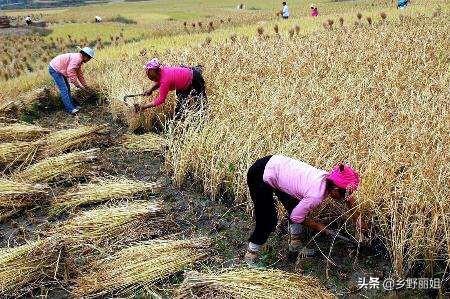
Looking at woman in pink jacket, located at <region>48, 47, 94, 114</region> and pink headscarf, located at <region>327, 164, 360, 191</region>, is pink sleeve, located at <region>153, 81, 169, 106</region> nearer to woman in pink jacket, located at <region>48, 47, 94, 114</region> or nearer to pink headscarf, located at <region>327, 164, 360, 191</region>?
woman in pink jacket, located at <region>48, 47, 94, 114</region>

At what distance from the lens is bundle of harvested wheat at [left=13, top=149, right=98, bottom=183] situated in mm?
5820

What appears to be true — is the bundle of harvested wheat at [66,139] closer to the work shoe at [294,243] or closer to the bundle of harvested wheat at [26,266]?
the bundle of harvested wheat at [26,266]

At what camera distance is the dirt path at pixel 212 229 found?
3809 millimetres

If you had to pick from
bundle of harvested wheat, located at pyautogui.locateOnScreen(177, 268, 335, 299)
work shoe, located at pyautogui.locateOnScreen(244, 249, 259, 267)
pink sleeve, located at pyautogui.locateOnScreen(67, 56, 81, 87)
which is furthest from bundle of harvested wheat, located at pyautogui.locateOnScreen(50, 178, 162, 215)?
pink sleeve, located at pyautogui.locateOnScreen(67, 56, 81, 87)

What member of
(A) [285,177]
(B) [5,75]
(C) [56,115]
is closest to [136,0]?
(B) [5,75]

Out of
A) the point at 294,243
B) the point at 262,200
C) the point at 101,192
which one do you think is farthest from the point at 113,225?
the point at 294,243

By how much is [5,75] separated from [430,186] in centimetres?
1315

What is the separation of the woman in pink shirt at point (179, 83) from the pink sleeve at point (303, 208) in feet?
9.60

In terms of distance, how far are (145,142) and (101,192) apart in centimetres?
164

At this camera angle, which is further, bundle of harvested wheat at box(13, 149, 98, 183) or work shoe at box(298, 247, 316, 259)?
bundle of harvested wheat at box(13, 149, 98, 183)

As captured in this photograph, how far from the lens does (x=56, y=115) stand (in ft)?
28.7

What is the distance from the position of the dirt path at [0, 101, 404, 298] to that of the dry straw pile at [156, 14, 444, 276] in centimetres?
21

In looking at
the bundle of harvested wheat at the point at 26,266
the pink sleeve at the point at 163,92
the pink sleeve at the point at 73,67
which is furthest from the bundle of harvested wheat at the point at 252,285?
the pink sleeve at the point at 73,67

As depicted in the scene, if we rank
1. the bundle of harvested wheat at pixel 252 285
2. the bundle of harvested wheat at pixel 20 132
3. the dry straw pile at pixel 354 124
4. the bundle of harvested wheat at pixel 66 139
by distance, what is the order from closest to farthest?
1. the bundle of harvested wheat at pixel 252 285
2. the dry straw pile at pixel 354 124
3. the bundle of harvested wheat at pixel 66 139
4. the bundle of harvested wheat at pixel 20 132
